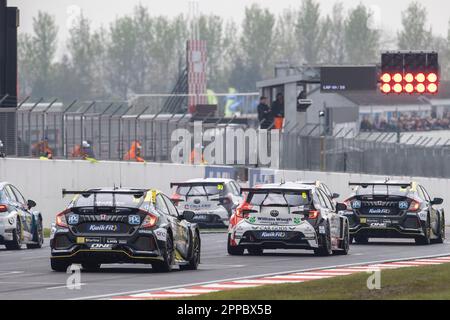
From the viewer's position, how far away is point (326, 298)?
17.1 m

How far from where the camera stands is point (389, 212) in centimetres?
3350

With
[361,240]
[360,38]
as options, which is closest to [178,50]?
[360,38]

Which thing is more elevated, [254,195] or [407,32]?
[407,32]

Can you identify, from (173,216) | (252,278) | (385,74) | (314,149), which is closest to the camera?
(252,278)

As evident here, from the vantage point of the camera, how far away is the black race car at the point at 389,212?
3344 centimetres

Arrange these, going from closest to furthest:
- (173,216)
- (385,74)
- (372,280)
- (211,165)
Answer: (372,280) → (173,216) → (385,74) → (211,165)

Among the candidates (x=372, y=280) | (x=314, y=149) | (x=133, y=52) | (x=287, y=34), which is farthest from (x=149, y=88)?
(x=372, y=280)

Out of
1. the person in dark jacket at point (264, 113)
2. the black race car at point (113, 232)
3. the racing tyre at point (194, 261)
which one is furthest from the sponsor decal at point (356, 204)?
the person in dark jacket at point (264, 113)

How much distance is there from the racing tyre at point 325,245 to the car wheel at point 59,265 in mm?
6042

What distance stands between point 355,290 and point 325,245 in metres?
9.72

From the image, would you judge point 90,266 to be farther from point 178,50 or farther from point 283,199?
point 178,50

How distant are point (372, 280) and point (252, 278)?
2.97 m
